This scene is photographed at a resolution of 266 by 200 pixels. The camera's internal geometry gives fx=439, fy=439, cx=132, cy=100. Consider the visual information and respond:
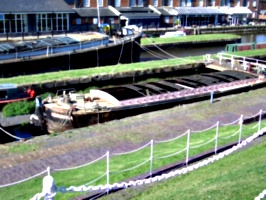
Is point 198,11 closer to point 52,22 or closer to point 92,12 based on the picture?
point 92,12

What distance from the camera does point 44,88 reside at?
97.3ft

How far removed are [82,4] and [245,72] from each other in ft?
148

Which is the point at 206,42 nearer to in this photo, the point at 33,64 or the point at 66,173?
the point at 33,64

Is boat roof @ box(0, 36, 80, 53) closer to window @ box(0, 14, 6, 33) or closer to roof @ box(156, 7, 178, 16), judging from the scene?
window @ box(0, 14, 6, 33)

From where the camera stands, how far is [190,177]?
12742mm

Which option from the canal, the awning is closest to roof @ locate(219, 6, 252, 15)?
the canal

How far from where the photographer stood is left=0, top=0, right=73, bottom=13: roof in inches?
1917

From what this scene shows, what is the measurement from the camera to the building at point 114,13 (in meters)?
49.8

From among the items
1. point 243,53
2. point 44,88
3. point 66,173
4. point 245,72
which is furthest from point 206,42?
point 66,173

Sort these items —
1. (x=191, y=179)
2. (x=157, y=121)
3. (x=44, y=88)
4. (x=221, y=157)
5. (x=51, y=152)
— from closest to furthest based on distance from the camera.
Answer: (x=191, y=179) < (x=221, y=157) < (x=51, y=152) < (x=157, y=121) < (x=44, y=88)

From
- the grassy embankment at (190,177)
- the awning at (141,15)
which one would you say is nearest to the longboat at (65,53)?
the grassy embankment at (190,177)

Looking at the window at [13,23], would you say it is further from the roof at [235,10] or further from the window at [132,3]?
the roof at [235,10]

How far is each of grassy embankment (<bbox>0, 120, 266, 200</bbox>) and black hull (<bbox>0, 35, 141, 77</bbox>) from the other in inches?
805

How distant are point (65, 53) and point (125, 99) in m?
14.6
